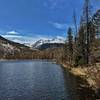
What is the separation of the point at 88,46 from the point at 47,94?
3340 centimetres

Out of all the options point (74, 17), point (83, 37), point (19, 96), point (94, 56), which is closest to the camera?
point (19, 96)

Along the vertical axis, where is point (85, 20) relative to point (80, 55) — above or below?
above

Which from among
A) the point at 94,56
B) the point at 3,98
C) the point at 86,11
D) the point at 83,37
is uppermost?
the point at 86,11

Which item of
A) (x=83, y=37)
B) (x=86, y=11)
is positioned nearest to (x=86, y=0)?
(x=86, y=11)

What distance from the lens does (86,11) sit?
186ft

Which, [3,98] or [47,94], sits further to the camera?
[47,94]

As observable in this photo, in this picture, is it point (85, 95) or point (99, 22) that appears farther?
point (99, 22)

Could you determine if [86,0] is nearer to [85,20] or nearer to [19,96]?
[85,20]

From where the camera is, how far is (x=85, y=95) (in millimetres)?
27531

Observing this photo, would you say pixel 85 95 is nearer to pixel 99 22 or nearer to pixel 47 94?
pixel 47 94

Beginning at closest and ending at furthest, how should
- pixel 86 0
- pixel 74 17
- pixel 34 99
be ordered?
pixel 34 99 → pixel 86 0 → pixel 74 17

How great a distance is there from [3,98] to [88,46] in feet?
123

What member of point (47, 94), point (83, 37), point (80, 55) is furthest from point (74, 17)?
point (47, 94)

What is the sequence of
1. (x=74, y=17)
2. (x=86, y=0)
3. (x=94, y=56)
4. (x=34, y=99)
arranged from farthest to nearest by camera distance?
(x=74, y=17), (x=94, y=56), (x=86, y=0), (x=34, y=99)
